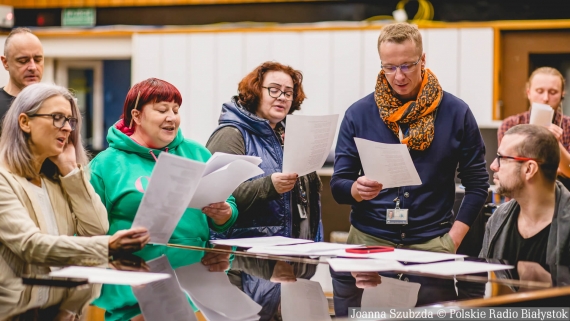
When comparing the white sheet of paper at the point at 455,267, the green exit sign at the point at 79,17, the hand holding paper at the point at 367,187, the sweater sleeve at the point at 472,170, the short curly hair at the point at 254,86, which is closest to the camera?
the white sheet of paper at the point at 455,267

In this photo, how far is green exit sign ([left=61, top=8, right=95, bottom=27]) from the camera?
23.0 feet

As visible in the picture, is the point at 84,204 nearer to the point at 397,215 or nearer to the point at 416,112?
the point at 397,215

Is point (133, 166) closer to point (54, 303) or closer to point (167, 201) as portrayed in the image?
point (167, 201)

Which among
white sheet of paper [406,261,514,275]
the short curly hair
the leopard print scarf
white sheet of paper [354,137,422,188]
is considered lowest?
white sheet of paper [406,261,514,275]

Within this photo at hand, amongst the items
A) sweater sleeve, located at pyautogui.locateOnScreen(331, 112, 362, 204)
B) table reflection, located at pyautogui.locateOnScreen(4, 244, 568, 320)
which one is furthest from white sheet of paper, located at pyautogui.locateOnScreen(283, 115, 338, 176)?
table reflection, located at pyautogui.locateOnScreen(4, 244, 568, 320)

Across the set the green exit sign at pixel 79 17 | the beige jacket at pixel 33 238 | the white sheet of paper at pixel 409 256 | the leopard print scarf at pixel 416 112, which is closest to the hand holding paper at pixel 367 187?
the leopard print scarf at pixel 416 112

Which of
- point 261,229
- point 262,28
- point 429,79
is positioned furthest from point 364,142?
point 262,28

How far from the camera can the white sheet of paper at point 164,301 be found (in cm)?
160

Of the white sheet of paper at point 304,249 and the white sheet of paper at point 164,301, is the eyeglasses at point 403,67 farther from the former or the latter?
the white sheet of paper at point 164,301

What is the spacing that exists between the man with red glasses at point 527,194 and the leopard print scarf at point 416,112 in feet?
0.93

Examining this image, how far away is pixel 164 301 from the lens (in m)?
1.71

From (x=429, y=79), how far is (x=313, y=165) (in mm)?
548

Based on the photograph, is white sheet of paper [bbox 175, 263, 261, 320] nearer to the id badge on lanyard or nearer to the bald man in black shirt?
the id badge on lanyard

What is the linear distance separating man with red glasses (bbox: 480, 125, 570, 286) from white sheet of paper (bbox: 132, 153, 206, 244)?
1.07 metres
